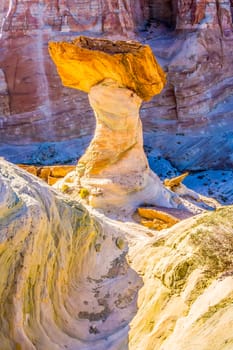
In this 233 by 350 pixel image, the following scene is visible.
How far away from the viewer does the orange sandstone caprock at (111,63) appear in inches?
324

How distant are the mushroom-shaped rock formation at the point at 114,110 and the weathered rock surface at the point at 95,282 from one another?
4.78 m

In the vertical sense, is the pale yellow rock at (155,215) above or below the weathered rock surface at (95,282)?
below

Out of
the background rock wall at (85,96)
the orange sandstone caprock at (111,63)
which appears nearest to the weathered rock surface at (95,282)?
the orange sandstone caprock at (111,63)

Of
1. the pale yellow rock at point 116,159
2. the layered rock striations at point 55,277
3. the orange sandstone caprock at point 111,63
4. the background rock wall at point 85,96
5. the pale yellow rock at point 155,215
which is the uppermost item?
the layered rock striations at point 55,277

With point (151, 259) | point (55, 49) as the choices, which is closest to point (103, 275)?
point (151, 259)

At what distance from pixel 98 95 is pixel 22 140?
10175mm

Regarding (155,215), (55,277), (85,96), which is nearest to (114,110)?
(155,215)

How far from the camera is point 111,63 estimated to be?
27.1 ft

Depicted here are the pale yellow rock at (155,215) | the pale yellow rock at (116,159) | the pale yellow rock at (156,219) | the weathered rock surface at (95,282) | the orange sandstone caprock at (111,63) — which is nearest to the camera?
the weathered rock surface at (95,282)

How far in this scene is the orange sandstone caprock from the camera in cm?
824

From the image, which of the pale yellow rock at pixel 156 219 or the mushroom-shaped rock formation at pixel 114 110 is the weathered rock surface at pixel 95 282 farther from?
the mushroom-shaped rock formation at pixel 114 110

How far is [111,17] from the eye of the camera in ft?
62.0

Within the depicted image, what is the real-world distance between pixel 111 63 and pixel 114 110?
2.43 feet

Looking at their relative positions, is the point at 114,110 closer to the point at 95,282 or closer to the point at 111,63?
the point at 111,63
